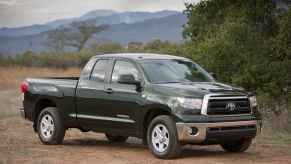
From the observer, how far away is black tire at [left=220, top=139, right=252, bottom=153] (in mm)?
13170

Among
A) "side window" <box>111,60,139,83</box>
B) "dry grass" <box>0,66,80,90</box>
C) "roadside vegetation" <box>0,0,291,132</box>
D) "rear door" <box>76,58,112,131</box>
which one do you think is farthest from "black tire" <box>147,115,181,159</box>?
"dry grass" <box>0,66,80,90</box>

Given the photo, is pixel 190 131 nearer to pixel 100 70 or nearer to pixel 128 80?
pixel 128 80

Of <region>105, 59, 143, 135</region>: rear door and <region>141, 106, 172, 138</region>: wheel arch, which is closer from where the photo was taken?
<region>141, 106, 172, 138</region>: wheel arch

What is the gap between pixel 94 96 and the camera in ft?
44.9

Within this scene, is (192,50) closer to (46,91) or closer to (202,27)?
(202,27)

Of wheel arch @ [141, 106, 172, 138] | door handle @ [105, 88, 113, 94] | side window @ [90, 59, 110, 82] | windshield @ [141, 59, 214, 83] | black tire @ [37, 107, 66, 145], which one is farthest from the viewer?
black tire @ [37, 107, 66, 145]

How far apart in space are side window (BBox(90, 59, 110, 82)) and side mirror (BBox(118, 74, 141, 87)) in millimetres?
639

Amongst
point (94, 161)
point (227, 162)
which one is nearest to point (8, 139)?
point (94, 161)

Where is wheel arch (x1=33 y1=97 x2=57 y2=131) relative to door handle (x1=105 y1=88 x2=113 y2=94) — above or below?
below

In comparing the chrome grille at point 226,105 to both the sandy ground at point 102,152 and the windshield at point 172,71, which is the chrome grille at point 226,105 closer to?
the sandy ground at point 102,152

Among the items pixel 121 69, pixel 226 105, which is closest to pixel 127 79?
pixel 121 69

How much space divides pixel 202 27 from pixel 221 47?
310 centimetres

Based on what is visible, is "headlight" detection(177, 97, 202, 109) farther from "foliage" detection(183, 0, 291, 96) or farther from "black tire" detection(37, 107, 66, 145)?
"foliage" detection(183, 0, 291, 96)

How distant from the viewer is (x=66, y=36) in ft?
384
